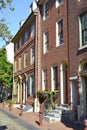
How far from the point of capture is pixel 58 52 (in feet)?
77.5

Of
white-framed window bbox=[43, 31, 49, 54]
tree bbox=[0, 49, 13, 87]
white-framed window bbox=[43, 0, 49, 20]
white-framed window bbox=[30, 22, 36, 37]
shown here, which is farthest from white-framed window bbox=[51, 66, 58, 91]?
tree bbox=[0, 49, 13, 87]

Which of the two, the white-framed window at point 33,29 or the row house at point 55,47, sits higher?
the white-framed window at point 33,29

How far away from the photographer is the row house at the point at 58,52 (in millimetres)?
19375

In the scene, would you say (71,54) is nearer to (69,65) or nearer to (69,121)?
(69,65)

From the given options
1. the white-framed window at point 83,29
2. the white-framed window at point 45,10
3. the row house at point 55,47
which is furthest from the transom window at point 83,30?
the white-framed window at point 45,10

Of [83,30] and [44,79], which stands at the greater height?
[83,30]

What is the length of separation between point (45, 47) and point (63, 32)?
4.63m

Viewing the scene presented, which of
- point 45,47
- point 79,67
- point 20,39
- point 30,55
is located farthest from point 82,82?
point 20,39

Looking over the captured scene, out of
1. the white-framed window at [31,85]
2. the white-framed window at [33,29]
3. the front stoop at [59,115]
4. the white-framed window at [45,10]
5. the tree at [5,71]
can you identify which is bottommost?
the front stoop at [59,115]

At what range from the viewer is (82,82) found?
758 inches

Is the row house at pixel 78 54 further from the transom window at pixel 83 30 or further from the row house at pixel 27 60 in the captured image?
the row house at pixel 27 60

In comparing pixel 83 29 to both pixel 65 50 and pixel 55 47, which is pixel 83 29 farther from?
pixel 55 47

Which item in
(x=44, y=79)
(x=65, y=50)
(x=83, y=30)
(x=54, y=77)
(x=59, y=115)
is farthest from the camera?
(x=44, y=79)

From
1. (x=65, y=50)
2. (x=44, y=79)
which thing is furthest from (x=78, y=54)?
(x=44, y=79)
